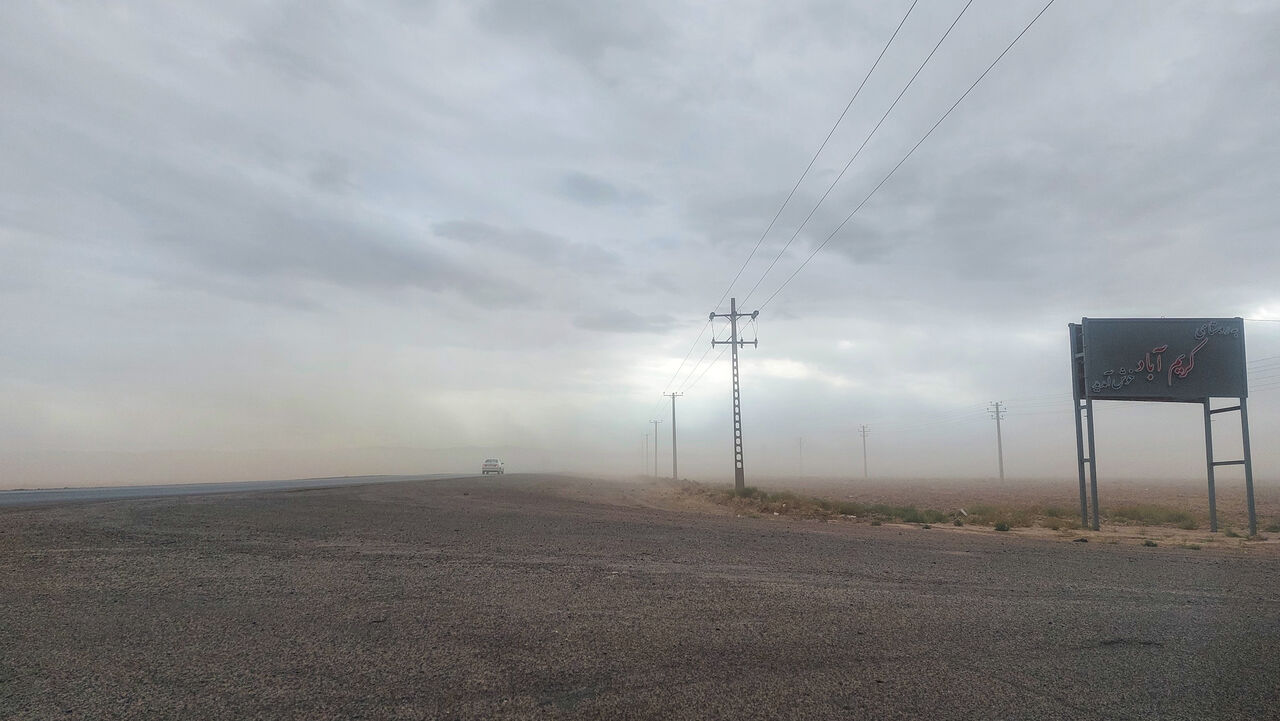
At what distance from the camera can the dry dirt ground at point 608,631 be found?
5000 millimetres

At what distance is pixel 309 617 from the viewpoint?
7.21m

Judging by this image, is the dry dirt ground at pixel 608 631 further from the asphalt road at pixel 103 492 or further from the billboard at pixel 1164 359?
the asphalt road at pixel 103 492

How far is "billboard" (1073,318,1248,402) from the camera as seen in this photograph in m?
23.5

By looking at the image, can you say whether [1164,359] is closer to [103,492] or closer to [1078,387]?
[1078,387]

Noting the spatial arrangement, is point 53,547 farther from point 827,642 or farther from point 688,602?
point 827,642

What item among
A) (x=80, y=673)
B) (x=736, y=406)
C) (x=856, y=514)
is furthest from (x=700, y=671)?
(x=736, y=406)

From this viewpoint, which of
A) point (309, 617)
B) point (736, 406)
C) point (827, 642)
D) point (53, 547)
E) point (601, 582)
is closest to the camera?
point (827, 642)

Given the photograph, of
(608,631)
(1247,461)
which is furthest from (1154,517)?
(608,631)

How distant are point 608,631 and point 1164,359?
23.7 metres

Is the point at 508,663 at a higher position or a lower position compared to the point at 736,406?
lower

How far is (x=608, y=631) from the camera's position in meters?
6.79

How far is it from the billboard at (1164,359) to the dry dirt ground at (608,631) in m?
11.6

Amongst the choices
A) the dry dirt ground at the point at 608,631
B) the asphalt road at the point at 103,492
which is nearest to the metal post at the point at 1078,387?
the dry dirt ground at the point at 608,631

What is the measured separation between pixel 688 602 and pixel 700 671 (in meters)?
2.60
